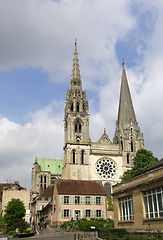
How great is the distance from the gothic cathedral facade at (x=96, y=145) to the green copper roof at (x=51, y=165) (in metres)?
25.2

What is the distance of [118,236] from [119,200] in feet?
18.5

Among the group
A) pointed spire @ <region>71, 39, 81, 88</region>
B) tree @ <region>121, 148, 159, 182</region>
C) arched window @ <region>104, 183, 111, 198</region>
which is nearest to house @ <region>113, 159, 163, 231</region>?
tree @ <region>121, 148, 159, 182</region>

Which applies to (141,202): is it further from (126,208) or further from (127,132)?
(127,132)

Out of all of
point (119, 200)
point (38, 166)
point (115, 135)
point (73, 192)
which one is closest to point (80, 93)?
point (115, 135)

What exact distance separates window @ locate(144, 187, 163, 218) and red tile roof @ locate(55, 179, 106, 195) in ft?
65.0

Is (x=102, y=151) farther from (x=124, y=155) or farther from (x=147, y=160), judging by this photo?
(x=147, y=160)

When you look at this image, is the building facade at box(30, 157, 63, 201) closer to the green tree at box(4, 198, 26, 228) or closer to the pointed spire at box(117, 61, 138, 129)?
the pointed spire at box(117, 61, 138, 129)

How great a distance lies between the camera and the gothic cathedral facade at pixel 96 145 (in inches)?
2520

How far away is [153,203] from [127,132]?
53.0 m

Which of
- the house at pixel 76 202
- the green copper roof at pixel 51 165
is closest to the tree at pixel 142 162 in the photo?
the house at pixel 76 202

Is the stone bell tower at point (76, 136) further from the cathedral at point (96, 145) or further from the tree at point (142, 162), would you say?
the tree at point (142, 162)

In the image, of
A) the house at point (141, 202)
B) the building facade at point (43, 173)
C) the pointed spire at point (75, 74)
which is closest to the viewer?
the house at point (141, 202)

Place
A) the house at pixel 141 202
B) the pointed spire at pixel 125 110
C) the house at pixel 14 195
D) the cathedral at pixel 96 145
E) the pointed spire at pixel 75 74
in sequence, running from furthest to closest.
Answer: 1. the pointed spire at pixel 75 74
2. the pointed spire at pixel 125 110
3. the cathedral at pixel 96 145
4. the house at pixel 14 195
5. the house at pixel 141 202

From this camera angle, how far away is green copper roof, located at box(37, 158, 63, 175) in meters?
90.8
